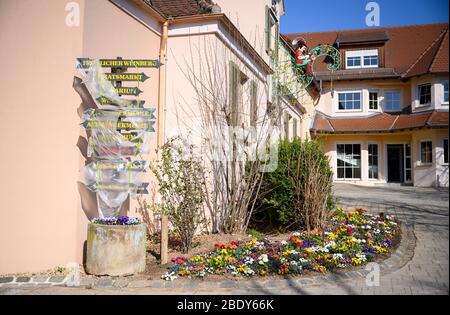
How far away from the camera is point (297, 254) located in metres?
5.02

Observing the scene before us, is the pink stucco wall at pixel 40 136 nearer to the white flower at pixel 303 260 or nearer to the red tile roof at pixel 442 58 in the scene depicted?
the white flower at pixel 303 260

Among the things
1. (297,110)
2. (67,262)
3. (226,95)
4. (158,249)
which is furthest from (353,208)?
(297,110)

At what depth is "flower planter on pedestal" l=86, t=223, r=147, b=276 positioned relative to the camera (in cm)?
484

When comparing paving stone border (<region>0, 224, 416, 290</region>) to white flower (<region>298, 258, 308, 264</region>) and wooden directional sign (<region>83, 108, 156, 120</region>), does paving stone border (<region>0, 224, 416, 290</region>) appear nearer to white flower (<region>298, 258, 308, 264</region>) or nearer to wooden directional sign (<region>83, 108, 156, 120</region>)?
white flower (<region>298, 258, 308, 264</region>)

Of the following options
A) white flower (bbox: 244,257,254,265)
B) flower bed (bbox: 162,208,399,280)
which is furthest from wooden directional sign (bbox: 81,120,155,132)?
white flower (bbox: 244,257,254,265)

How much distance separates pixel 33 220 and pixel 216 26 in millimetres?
4512

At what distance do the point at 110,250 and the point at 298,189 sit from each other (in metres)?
3.51

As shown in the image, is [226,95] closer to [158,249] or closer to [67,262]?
[158,249]

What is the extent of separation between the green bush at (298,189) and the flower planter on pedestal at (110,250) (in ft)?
10.0

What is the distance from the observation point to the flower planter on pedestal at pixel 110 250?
15.9ft

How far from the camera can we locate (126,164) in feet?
17.0

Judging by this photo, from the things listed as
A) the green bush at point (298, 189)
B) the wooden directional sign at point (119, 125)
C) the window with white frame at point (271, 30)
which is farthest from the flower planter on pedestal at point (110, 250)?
the window with white frame at point (271, 30)

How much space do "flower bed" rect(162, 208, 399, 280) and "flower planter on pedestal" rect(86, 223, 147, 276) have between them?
0.55 meters

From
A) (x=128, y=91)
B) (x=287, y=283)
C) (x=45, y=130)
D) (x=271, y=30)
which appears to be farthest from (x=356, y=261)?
(x=271, y=30)
